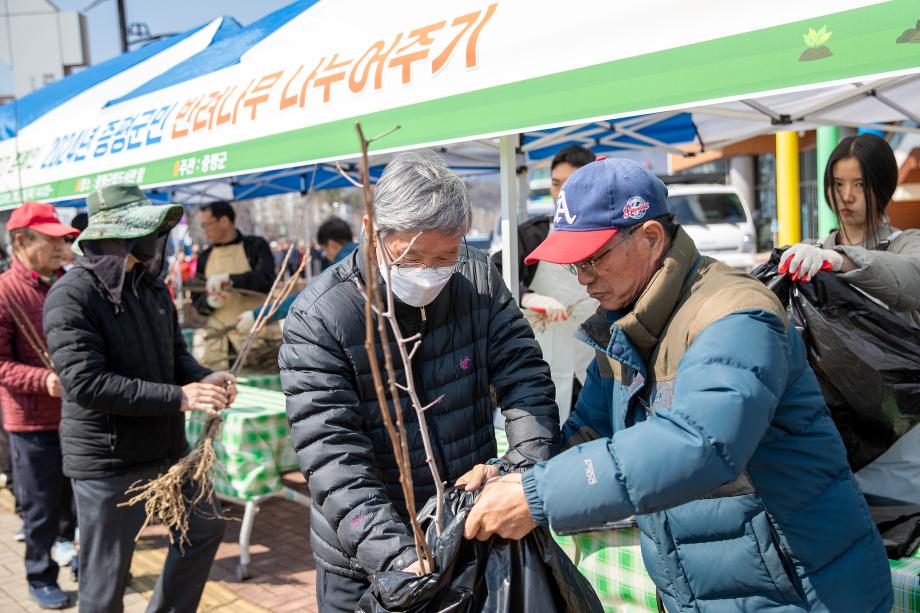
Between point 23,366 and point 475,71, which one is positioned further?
point 23,366

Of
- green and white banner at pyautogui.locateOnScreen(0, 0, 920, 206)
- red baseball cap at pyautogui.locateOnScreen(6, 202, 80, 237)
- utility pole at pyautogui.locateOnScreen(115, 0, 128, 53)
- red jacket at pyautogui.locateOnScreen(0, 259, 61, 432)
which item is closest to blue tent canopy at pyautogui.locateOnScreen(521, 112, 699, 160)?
green and white banner at pyautogui.locateOnScreen(0, 0, 920, 206)

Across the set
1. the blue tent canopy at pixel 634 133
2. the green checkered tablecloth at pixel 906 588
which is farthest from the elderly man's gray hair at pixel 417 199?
the blue tent canopy at pixel 634 133

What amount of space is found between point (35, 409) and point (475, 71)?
2886 mm

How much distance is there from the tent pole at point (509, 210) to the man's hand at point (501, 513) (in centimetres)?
232

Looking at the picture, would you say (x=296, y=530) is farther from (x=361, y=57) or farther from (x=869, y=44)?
(x=869, y=44)

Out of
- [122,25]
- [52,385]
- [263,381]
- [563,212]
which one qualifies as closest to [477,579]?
[563,212]

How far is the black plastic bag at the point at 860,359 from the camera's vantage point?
219cm

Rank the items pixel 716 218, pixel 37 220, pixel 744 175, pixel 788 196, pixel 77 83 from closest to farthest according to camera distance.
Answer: pixel 37 220 < pixel 77 83 < pixel 788 196 < pixel 716 218 < pixel 744 175

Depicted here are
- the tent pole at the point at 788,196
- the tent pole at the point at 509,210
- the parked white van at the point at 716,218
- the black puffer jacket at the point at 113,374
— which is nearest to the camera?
the black puffer jacket at the point at 113,374

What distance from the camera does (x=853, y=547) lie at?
5.12 ft

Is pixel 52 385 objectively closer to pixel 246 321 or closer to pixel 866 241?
pixel 246 321

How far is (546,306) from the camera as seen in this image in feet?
13.1

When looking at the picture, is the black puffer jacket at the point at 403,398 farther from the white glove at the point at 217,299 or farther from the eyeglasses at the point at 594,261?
the white glove at the point at 217,299

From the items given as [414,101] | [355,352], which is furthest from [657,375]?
[414,101]
